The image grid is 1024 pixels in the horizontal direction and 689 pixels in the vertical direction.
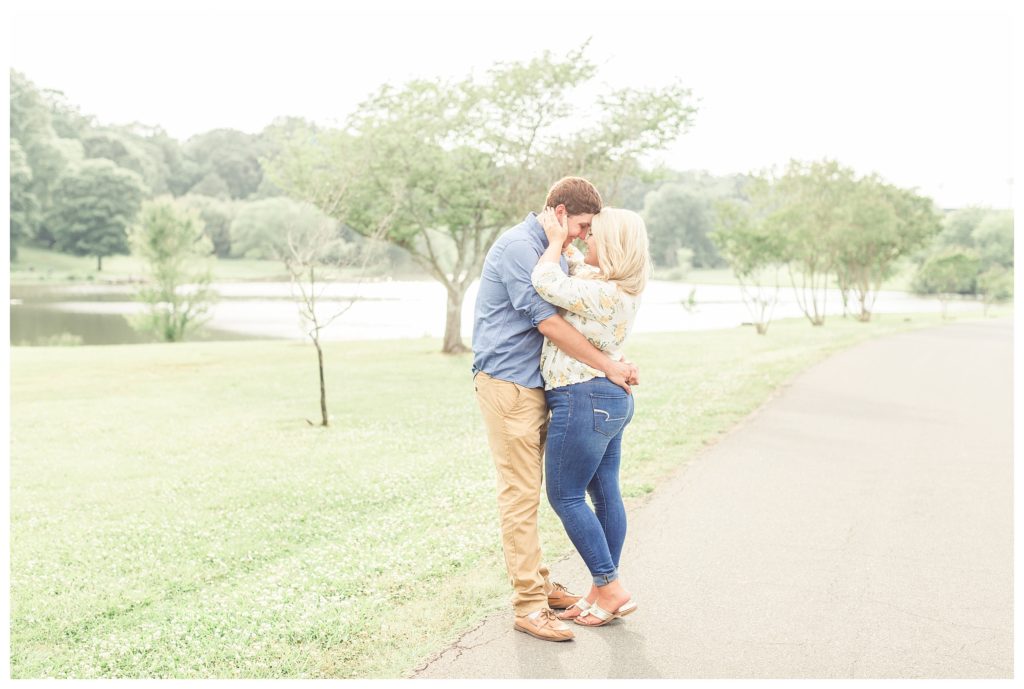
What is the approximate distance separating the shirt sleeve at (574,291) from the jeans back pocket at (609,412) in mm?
407

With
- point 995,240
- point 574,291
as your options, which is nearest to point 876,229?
point 574,291

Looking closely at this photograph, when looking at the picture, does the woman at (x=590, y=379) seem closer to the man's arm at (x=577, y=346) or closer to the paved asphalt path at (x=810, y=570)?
the man's arm at (x=577, y=346)

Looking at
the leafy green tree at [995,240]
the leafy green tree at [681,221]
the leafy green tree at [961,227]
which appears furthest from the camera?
the leafy green tree at [961,227]

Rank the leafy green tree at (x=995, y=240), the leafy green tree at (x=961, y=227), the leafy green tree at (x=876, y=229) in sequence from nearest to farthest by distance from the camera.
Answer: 1. the leafy green tree at (x=876, y=229)
2. the leafy green tree at (x=995, y=240)
3. the leafy green tree at (x=961, y=227)

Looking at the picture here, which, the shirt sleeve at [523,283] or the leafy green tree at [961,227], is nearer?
the shirt sleeve at [523,283]

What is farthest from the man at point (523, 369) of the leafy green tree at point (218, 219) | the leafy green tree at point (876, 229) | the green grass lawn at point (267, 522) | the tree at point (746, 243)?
the leafy green tree at point (218, 219)

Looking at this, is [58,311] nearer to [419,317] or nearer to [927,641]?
[419,317]

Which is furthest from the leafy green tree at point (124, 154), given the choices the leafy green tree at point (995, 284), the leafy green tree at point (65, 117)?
the leafy green tree at point (995, 284)

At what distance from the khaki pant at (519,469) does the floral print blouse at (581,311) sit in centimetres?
17

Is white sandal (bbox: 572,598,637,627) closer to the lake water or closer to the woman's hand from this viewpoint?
the woman's hand

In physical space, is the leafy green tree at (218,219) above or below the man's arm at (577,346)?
above

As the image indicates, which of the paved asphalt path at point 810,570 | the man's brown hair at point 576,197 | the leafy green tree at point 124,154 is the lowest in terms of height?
the paved asphalt path at point 810,570

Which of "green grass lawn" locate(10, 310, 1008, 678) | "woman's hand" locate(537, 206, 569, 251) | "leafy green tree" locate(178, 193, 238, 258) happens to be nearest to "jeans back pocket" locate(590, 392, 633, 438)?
"woman's hand" locate(537, 206, 569, 251)

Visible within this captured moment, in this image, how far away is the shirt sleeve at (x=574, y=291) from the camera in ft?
13.9
